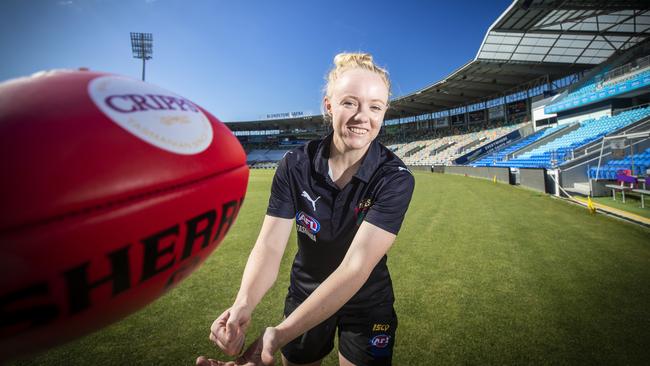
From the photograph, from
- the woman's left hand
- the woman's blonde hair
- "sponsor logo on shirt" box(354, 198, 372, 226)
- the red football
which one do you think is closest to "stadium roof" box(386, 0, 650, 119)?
the woman's blonde hair

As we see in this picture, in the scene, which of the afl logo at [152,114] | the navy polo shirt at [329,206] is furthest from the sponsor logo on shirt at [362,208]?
the afl logo at [152,114]

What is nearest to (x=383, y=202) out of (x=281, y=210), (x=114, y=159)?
(x=281, y=210)

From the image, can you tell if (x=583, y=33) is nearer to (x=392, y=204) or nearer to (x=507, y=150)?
(x=507, y=150)

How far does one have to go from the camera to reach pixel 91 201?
2.75ft

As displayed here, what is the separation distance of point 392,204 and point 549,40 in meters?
28.6

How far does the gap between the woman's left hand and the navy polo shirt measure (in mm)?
822

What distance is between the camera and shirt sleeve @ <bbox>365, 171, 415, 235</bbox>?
1426 mm

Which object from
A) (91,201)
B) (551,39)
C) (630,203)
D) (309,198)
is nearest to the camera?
(91,201)

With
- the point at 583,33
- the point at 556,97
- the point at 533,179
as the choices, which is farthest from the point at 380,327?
the point at 556,97

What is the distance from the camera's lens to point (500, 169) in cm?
1716

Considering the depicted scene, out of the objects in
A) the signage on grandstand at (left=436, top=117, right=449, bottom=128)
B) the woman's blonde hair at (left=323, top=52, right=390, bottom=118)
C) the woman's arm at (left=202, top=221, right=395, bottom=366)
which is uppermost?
the signage on grandstand at (left=436, top=117, right=449, bottom=128)

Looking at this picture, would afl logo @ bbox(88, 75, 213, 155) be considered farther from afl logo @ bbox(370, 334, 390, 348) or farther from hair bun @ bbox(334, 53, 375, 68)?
afl logo @ bbox(370, 334, 390, 348)

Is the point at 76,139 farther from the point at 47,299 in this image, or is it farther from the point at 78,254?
the point at 47,299

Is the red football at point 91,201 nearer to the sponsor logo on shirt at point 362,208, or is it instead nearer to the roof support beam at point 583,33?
the sponsor logo on shirt at point 362,208
